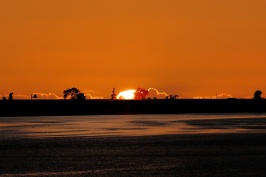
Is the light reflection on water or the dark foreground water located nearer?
the dark foreground water

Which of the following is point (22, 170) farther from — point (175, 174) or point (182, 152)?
point (182, 152)

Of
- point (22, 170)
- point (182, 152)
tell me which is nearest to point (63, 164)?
point (22, 170)

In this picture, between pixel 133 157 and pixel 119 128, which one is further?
pixel 119 128

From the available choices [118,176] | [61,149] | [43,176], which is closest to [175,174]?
[118,176]

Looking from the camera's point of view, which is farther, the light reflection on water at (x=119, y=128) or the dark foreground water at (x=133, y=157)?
the light reflection on water at (x=119, y=128)

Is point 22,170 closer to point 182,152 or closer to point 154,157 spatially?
point 154,157

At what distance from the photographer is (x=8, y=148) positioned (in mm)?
57094

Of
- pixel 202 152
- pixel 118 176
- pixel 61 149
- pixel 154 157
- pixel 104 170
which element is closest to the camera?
pixel 118 176

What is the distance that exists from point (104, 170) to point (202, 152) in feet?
44.0

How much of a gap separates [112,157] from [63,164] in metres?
5.78

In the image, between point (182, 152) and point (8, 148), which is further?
point (8, 148)

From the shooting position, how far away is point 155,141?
64.4 metres

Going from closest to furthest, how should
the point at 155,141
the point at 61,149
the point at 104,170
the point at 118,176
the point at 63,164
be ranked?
the point at 118,176, the point at 104,170, the point at 63,164, the point at 61,149, the point at 155,141

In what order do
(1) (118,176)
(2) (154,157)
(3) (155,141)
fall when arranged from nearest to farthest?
(1) (118,176) → (2) (154,157) → (3) (155,141)
